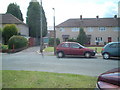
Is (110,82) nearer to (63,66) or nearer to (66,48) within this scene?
(63,66)

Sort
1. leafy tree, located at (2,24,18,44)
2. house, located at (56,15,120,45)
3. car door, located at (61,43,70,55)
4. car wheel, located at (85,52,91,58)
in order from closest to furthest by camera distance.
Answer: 1. car wheel, located at (85,52,91,58)
2. car door, located at (61,43,70,55)
3. leafy tree, located at (2,24,18,44)
4. house, located at (56,15,120,45)

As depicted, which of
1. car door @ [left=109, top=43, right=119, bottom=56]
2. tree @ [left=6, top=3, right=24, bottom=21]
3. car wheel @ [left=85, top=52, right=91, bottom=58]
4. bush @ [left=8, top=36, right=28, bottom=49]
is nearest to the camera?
car door @ [left=109, top=43, right=119, bottom=56]

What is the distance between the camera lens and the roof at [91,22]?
46.8m

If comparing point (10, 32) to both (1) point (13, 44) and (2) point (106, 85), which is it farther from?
(2) point (106, 85)

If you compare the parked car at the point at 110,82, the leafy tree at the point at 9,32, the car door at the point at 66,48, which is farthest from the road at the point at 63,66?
the leafy tree at the point at 9,32

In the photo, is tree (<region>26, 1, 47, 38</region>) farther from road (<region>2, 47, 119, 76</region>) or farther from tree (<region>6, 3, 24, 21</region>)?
road (<region>2, 47, 119, 76</region>)

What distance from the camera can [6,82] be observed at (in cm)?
620

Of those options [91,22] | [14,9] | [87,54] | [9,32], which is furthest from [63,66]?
[14,9]

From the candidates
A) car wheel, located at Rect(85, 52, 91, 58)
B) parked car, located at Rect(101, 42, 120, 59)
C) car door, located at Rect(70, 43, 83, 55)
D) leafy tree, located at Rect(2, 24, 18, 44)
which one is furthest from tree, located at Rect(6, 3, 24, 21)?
parked car, located at Rect(101, 42, 120, 59)

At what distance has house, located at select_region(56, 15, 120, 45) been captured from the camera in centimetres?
4650

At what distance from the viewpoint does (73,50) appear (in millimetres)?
18328

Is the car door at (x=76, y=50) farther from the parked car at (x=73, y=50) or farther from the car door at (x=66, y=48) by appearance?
the car door at (x=66, y=48)

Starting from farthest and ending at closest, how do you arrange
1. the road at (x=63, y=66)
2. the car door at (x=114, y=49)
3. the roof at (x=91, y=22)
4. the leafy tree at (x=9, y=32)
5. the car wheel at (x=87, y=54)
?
the roof at (x=91, y=22) < the leafy tree at (x=9, y=32) < the car wheel at (x=87, y=54) < the car door at (x=114, y=49) < the road at (x=63, y=66)

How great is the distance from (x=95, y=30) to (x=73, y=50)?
29.9 meters
